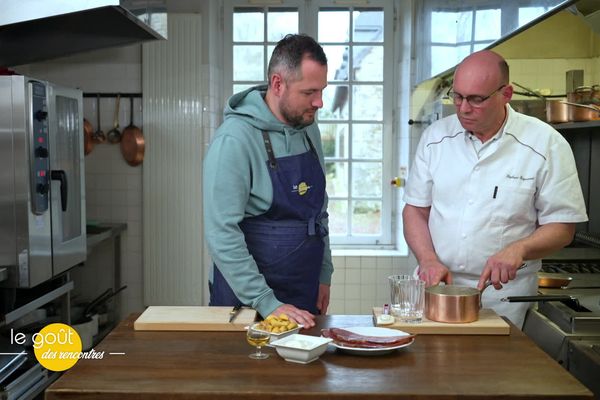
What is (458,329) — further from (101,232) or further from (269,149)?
(101,232)

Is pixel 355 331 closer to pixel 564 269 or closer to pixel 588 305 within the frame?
pixel 588 305

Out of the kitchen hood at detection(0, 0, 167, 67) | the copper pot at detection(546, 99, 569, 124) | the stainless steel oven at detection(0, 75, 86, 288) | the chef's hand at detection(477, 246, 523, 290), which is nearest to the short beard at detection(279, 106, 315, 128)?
the chef's hand at detection(477, 246, 523, 290)

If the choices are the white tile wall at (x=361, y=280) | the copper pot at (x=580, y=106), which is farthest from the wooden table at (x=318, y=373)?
the white tile wall at (x=361, y=280)

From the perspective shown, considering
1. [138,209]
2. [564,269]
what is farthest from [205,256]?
[564,269]

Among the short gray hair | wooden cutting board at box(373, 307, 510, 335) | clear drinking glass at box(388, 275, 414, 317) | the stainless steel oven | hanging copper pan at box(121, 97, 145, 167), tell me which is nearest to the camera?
wooden cutting board at box(373, 307, 510, 335)

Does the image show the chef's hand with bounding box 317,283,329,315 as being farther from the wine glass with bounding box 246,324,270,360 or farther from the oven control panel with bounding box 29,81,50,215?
the oven control panel with bounding box 29,81,50,215

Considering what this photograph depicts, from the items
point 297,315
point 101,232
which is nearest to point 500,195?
point 297,315

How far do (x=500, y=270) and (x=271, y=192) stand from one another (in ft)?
2.67

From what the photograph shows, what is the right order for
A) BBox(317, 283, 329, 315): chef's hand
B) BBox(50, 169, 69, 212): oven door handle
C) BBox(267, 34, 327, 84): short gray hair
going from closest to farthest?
BBox(267, 34, 327, 84): short gray hair, BBox(317, 283, 329, 315): chef's hand, BBox(50, 169, 69, 212): oven door handle

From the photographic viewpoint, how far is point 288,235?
2.52 metres

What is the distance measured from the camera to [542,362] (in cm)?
188

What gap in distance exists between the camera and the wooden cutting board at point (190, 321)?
7.12 feet

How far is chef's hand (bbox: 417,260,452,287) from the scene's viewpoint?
243cm

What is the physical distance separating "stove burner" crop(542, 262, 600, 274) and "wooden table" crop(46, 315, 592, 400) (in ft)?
4.85
